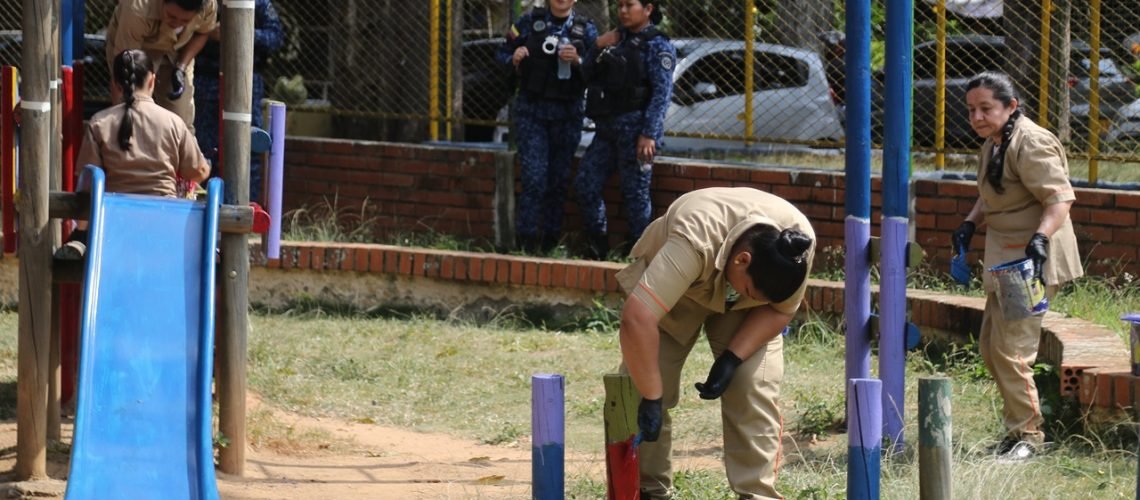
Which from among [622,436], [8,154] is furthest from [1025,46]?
[8,154]

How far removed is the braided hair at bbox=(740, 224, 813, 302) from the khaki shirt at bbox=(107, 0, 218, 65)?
11.3ft

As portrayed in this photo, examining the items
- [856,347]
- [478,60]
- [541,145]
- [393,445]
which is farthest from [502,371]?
[478,60]

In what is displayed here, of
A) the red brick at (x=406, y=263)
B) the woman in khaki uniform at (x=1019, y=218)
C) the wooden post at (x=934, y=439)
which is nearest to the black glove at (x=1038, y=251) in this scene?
the woman in khaki uniform at (x=1019, y=218)

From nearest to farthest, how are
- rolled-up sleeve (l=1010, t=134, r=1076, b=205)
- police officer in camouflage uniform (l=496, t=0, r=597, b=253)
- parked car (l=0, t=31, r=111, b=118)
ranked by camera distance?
rolled-up sleeve (l=1010, t=134, r=1076, b=205)
police officer in camouflage uniform (l=496, t=0, r=597, b=253)
parked car (l=0, t=31, r=111, b=118)

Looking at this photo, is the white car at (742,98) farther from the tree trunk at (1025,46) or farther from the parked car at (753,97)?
the tree trunk at (1025,46)

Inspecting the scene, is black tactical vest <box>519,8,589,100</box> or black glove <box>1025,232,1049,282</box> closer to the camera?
black glove <box>1025,232,1049,282</box>

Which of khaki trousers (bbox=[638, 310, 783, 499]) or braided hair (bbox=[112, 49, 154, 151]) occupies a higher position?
braided hair (bbox=[112, 49, 154, 151])

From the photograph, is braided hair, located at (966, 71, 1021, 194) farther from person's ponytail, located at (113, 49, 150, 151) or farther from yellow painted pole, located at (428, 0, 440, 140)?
yellow painted pole, located at (428, 0, 440, 140)

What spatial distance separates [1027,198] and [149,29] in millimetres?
3800

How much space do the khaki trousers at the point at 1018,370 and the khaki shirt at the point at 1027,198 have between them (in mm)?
148

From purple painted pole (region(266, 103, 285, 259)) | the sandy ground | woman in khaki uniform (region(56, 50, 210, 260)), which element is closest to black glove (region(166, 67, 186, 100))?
purple painted pole (region(266, 103, 285, 259))

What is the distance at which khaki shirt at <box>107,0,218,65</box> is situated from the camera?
21.8 feet

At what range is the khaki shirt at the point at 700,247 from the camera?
13.8 feet

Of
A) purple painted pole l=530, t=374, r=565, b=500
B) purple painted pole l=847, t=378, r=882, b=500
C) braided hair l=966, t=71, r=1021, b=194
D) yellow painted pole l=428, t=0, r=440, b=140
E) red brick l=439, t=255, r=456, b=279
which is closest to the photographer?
purple painted pole l=847, t=378, r=882, b=500
